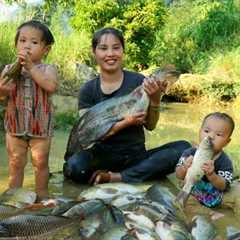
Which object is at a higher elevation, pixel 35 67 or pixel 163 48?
pixel 35 67

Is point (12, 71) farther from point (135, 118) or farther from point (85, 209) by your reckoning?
point (85, 209)

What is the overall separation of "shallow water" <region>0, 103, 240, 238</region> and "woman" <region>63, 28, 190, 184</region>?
222 millimetres

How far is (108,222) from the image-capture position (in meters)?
3.08

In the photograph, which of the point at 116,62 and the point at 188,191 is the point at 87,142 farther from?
the point at 188,191

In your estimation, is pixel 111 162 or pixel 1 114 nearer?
pixel 111 162

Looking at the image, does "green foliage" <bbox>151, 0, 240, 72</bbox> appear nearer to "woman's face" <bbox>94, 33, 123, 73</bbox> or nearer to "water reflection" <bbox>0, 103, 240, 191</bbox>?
"water reflection" <bbox>0, 103, 240, 191</bbox>

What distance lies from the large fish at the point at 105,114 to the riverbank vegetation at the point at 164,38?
8.06 meters

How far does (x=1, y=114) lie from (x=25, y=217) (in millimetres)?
4627

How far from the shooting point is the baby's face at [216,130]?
4.21m

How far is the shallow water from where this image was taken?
15.1 feet

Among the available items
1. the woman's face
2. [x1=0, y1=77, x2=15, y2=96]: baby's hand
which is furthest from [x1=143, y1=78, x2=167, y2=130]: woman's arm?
[x1=0, y1=77, x2=15, y2=96]: baby's hand

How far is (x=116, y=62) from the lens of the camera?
4.79m

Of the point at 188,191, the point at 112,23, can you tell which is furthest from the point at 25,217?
the point at 112,23

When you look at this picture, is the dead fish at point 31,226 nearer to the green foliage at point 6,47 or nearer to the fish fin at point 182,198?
the fish fin at point 182,198
